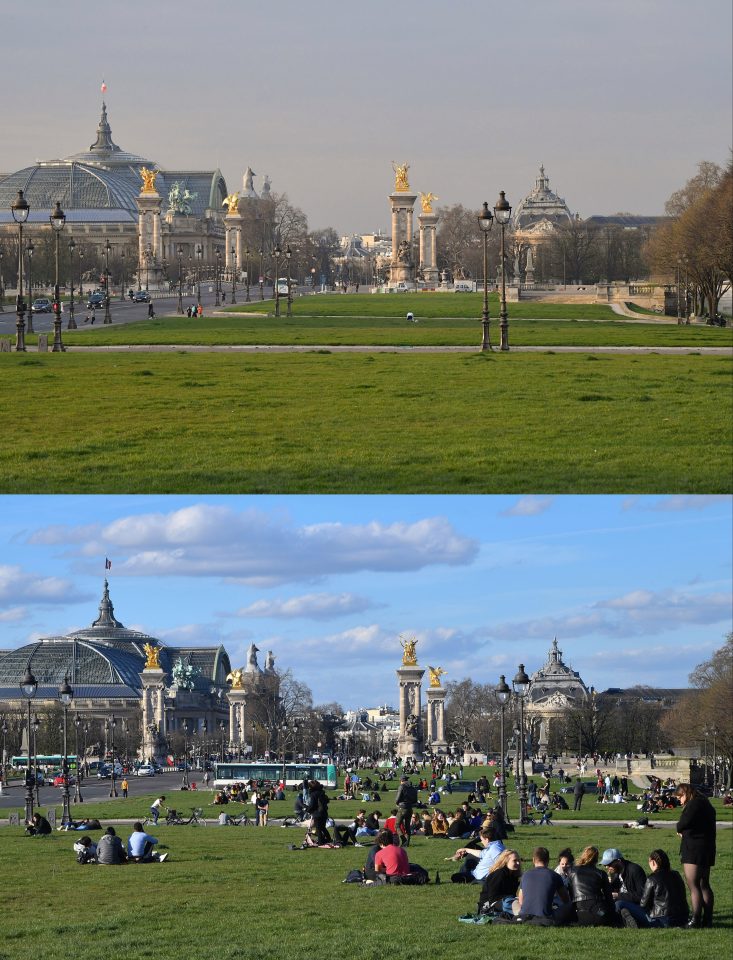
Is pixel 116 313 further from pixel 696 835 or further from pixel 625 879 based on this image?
pixel 696 835

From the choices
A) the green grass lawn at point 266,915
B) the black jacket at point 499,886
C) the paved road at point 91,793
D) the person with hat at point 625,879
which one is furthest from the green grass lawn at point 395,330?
the black jacket at point 499,886

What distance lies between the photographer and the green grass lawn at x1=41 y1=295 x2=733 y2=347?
2034 inches

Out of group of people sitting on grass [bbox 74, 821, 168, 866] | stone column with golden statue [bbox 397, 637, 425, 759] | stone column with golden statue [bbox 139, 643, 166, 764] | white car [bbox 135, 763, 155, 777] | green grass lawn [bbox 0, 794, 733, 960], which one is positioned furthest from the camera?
stone column with golden statue [bbox 139, 643, 166, 764]

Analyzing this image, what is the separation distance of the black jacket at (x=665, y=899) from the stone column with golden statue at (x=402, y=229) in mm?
122970

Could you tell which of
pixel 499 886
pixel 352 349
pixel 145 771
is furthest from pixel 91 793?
pixel 499 886

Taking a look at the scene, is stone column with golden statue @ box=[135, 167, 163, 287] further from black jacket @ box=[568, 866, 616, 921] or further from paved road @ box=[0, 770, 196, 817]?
black jacket @ box=[568, 866, 616, 921]

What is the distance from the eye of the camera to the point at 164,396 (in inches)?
1366

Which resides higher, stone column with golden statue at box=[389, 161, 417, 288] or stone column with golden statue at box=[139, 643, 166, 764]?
stone column with golden statue at box=[389, 161, 417, 288]

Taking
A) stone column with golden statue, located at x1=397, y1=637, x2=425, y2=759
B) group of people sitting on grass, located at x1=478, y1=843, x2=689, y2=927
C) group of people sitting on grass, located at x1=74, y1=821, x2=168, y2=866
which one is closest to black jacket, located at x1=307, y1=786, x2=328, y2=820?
group of people sitting on grass, located at x1=74, y1=821, x2=168, y2=866

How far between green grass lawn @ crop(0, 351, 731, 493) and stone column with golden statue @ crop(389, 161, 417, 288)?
96812 mm

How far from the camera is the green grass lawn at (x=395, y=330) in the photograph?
51656 mm

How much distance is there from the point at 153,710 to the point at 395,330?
67.7 m

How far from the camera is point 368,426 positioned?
3111 cm

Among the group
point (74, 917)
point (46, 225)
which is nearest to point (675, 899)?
point (74, 917)
